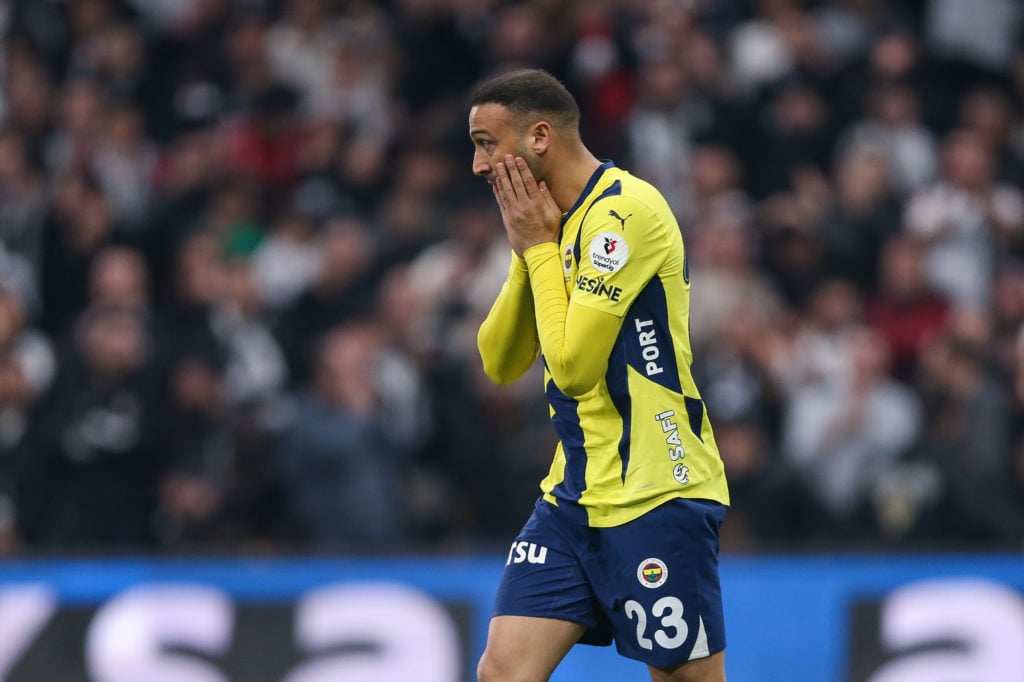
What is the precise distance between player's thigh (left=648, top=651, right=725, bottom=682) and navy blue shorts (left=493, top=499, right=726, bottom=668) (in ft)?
0.09

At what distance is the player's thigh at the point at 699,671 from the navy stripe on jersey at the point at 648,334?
83 cm

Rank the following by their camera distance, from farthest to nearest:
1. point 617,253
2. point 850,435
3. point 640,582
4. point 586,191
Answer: point 850,435
point 586,191
point 640,582
point 617,253

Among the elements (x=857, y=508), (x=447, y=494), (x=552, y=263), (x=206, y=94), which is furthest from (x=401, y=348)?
(x=552, y=263)

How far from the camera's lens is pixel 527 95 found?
5.19 m

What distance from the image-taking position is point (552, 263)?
516cm

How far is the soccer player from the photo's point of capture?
5152 mm

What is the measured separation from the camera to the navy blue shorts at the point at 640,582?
203 inches

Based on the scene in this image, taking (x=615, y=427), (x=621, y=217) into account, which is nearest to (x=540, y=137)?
(x=621, y=217)

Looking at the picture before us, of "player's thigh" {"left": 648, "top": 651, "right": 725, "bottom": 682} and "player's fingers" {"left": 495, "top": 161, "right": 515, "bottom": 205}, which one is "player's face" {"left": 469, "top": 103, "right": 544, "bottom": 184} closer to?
"player's fingers" {"left": 495, "top": 161, "right": 515, "bottom": 205}

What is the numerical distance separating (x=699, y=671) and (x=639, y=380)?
0.89 m

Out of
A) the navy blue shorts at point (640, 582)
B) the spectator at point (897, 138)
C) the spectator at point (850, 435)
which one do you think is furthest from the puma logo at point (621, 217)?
the spectator at point (897, 138)

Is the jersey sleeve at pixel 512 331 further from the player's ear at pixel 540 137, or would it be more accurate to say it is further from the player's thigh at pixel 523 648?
the player's thigh at pixel 523 648

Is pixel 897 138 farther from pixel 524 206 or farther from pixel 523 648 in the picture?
pixel 523 648

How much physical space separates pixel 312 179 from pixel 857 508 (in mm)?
4741
